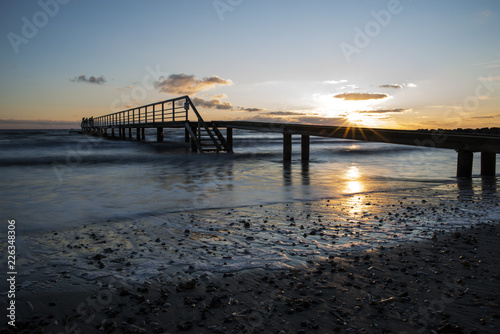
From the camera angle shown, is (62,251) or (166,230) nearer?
(62,251)

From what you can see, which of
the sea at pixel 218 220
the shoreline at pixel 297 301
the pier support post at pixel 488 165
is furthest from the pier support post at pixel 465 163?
the shoreline at pixel 297 301

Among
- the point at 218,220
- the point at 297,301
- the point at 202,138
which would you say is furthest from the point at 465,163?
the point at 202,138

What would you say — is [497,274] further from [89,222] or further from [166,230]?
[89,222]

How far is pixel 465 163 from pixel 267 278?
883cm

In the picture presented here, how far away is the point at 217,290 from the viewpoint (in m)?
2.75

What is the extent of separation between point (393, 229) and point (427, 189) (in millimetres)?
4337

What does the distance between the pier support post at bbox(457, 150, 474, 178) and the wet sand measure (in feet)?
17.3

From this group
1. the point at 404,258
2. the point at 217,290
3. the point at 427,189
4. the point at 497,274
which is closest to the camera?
the point at 217,290

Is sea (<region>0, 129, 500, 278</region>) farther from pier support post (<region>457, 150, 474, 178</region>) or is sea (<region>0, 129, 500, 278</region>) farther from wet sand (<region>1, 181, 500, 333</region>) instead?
pier support post (<region>457, 150, 474, 178</region>)

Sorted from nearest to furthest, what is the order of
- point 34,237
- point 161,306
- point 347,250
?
point 161,306, point 347,250, point 34,237

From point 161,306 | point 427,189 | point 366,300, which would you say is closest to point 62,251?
point 161,306

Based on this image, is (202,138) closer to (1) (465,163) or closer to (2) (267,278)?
(1) (465,163)

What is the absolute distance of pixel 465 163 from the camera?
9422mm

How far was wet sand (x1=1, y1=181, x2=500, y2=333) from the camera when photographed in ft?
7.61
